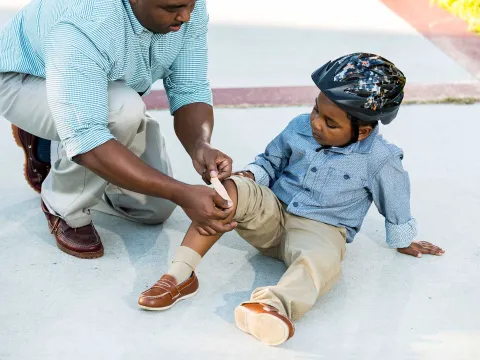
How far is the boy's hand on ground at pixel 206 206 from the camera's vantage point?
105 inches

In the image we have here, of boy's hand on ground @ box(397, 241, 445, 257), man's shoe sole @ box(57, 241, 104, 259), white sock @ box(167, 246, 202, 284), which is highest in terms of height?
white sock @ box(167, 246, 202, 284)

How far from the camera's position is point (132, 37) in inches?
112

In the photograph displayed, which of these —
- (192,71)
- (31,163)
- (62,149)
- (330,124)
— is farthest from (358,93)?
(31,163)

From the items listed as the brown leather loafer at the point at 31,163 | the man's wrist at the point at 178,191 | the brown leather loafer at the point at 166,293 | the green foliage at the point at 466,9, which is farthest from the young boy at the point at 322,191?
the green foliage at the point at 466,9

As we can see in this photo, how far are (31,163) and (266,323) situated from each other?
4.28ft

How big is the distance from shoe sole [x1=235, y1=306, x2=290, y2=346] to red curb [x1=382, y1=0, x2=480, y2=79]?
8.95 ft

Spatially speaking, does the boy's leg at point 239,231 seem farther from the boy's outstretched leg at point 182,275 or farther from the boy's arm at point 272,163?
the boy's arm at point 272,163

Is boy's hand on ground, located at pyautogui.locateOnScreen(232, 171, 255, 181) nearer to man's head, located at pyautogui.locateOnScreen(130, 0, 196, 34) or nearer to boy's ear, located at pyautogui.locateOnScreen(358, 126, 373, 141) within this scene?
boy's ear, located at pyautogui.locateOnScreen(358, 126, 373, 141)

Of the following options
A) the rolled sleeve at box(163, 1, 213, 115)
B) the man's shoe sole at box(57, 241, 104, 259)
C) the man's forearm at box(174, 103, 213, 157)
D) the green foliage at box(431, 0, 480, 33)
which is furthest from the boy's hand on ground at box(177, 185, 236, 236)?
the green foliage at box(431, 0, 480, 33)

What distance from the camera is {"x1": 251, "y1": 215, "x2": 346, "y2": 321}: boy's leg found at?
8.80 feet

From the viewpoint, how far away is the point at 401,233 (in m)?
3.08

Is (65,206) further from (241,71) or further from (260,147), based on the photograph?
(241,71)

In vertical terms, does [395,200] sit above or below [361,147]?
below

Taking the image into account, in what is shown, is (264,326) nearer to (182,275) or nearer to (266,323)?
(266,323)
